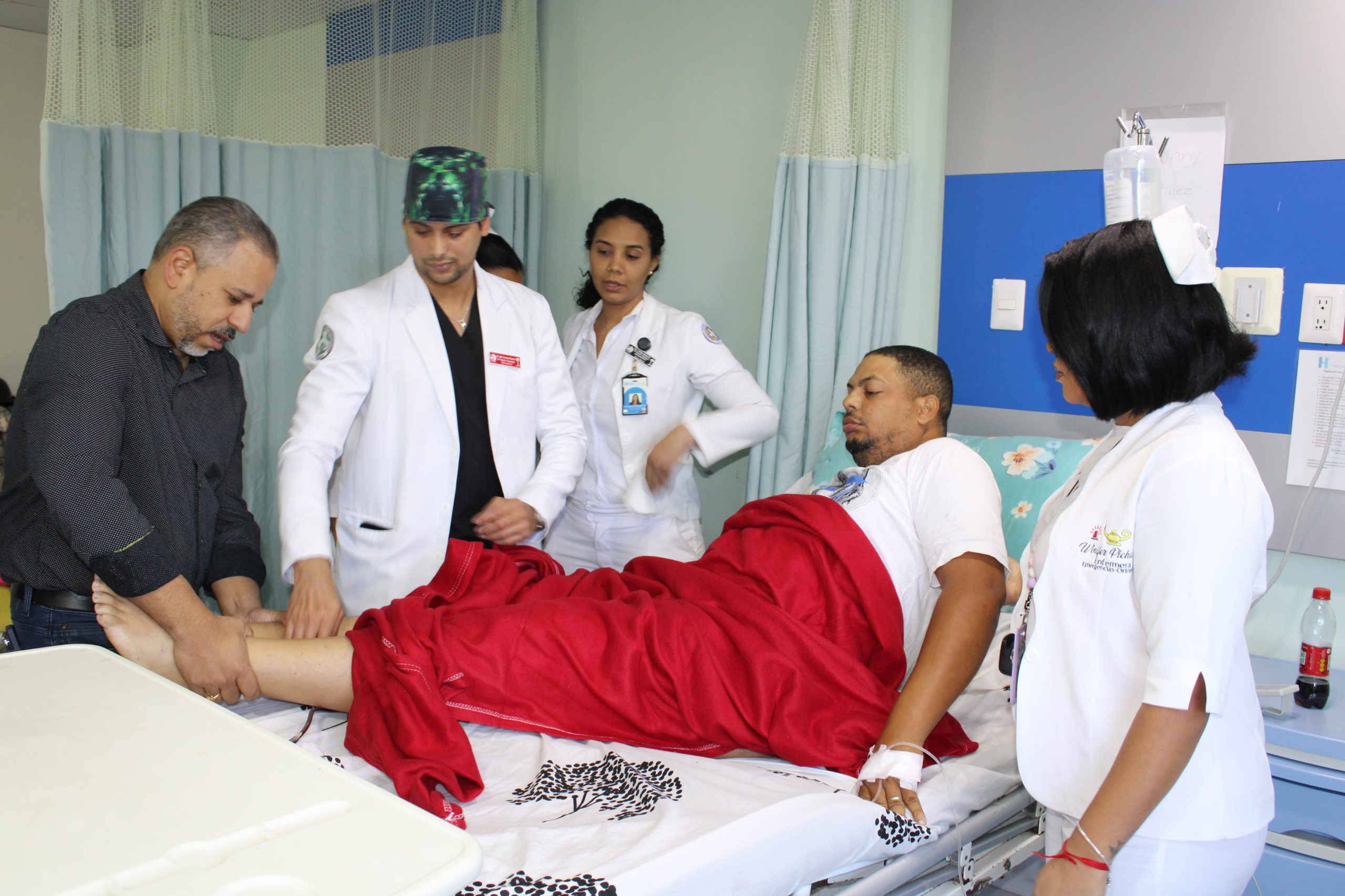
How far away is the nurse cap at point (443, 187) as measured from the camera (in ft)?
6.89

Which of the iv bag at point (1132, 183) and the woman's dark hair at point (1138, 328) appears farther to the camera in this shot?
the iv bag at point (1132, 183)

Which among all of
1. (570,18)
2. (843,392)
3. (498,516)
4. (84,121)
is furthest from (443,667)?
(570,18)

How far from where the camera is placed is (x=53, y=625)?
5.59 feet

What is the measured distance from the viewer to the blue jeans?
1697mm

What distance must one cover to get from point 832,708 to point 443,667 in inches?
26.3

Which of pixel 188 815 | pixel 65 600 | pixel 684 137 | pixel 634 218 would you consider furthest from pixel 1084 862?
pixel 684 137

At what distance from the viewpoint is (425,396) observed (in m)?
2.18

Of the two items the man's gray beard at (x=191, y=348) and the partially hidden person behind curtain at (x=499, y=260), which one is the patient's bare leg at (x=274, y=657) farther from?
the partially hidden person behind curtain at (x=499, y=260)

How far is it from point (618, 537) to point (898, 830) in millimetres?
1469

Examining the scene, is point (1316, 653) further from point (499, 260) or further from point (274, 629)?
point (499, 260)

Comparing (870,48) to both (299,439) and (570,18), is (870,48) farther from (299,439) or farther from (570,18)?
(299,439)

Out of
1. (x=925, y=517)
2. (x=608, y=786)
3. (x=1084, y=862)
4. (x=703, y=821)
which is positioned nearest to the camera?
(x=1084, y=862)

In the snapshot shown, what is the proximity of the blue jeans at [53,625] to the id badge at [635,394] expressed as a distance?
1.44 meters

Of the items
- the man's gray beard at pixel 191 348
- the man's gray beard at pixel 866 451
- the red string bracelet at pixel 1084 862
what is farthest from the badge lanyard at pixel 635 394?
the red string bracelet at pixel 1084 862
